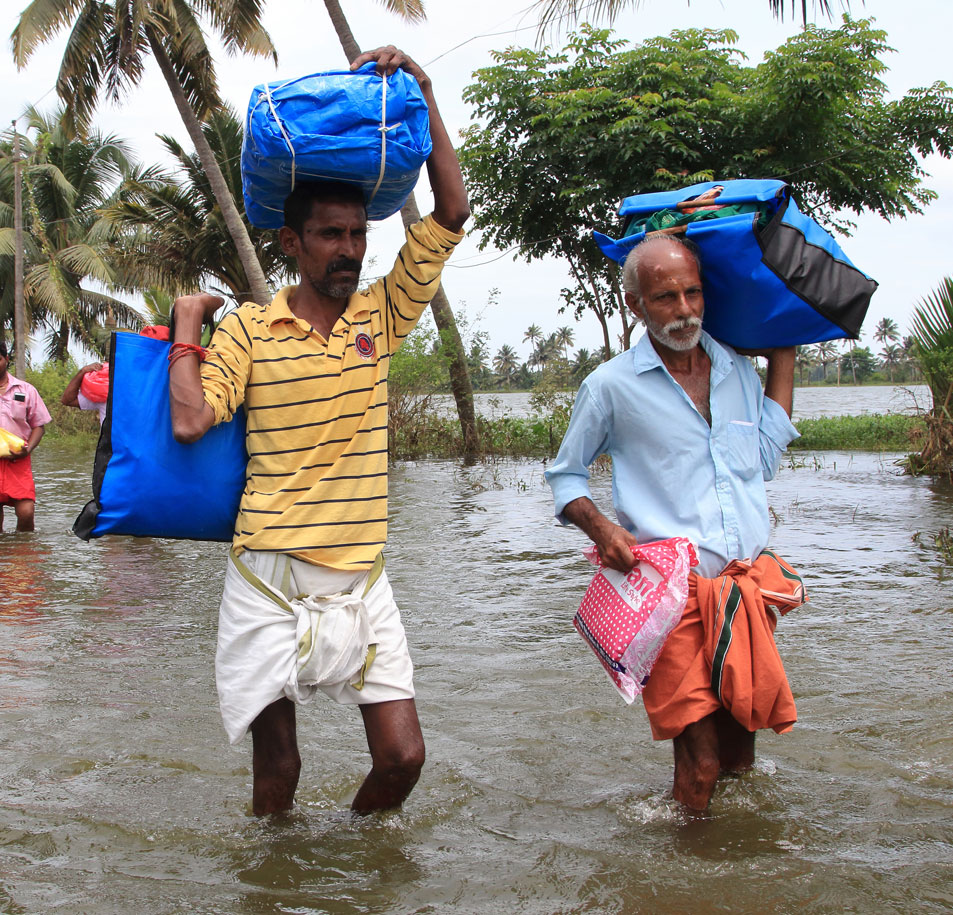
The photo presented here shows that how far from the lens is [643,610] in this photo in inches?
115

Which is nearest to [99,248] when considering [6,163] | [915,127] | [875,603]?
[6,163]

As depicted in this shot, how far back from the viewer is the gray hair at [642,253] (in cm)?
302

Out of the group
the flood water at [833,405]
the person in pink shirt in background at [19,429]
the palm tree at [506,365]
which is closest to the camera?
the person in pink shirt in background at [19,429]

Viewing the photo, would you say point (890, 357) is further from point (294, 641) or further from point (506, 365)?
point (294, 641)

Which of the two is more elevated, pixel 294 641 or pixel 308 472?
pixel 308 472

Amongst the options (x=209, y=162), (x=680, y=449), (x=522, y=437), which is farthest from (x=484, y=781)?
(x=209, y=162)

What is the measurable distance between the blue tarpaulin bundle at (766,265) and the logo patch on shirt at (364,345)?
2.76ft

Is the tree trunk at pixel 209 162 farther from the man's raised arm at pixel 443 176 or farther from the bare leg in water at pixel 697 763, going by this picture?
the bare leg in water at pixel 697 763

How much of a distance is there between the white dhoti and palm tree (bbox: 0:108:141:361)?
31620mm

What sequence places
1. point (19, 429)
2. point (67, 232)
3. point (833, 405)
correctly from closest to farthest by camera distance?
point (19, 429) < point (67, 232) < point (833, 405)

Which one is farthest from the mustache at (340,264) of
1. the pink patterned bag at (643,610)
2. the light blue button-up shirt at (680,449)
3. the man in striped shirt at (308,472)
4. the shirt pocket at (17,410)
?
the shirt pocket at (17,410)

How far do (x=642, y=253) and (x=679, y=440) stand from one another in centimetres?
56

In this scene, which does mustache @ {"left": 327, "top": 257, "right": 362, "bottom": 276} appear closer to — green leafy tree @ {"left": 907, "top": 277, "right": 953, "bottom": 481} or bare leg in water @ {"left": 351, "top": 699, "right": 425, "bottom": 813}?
bare leg in water @ {"left": 351, "top": 699, "right": 425, "bottom": 813}

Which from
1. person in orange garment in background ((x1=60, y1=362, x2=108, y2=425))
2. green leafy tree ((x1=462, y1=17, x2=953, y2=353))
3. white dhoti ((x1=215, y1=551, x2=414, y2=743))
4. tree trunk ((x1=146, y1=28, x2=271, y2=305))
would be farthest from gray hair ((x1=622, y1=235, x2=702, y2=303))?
tree trunk ((x1=146, y1=28, x2=271, y2=305))
